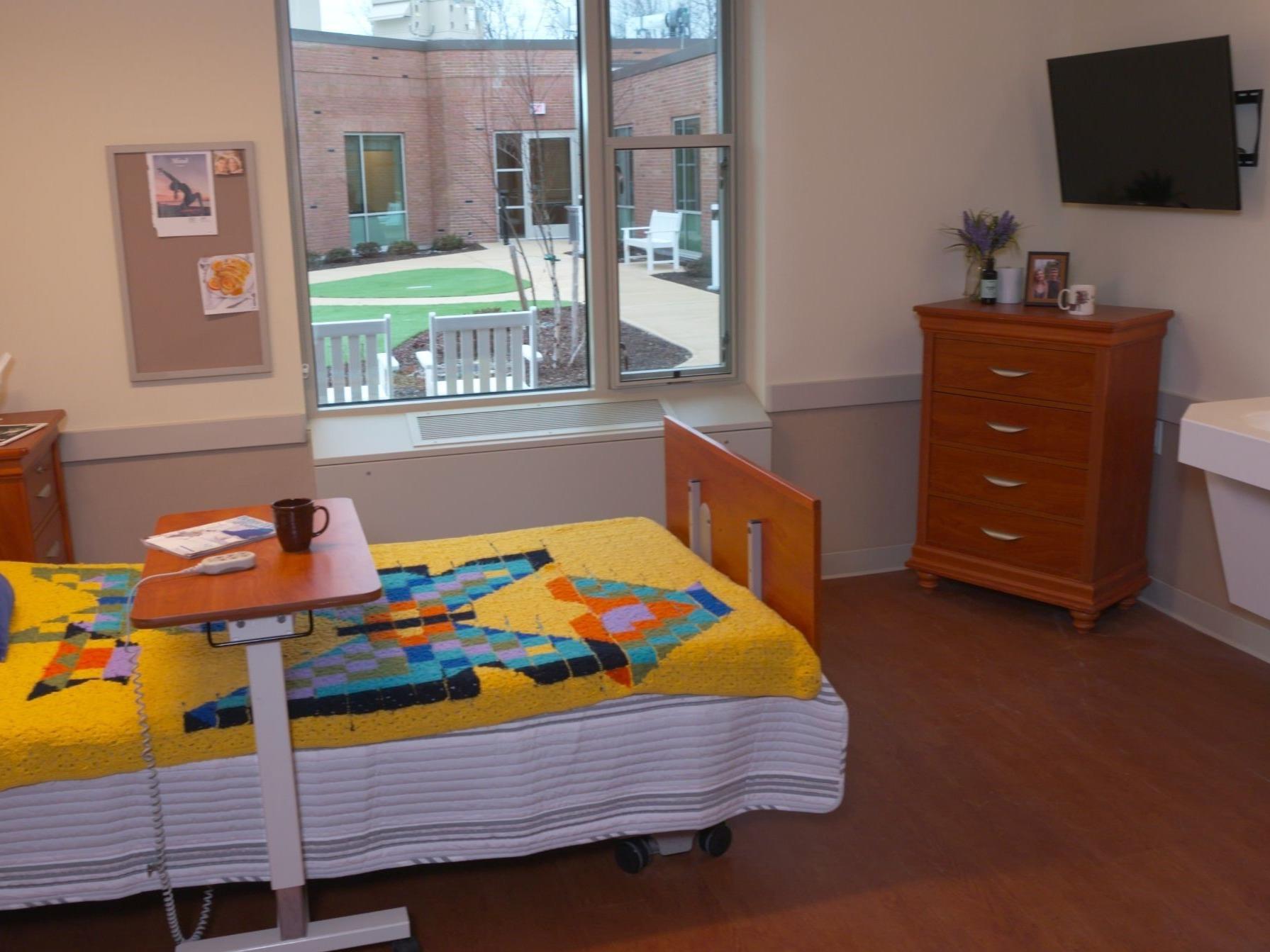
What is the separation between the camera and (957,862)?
8.87 ft

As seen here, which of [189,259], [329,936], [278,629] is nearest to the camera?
[278,629]

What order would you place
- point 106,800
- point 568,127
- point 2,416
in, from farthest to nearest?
1. point 568,127
2. point 2,416
3. point 106,800

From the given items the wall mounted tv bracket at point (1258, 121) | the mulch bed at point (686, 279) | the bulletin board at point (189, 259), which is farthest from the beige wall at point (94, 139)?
the wall mounted tv bracket at point (1258, 121)

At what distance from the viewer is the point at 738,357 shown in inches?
179

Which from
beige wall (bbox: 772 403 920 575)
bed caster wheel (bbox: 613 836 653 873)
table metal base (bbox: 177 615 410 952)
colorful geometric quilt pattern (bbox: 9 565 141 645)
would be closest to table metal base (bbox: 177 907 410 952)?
table metal base (bbox: 177 615 410 952)

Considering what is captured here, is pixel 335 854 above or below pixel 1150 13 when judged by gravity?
below

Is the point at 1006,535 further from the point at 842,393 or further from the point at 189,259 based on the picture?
the point at 189,259

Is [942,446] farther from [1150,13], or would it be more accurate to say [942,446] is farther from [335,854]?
[335,854]

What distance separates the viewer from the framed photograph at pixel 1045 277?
411 cm

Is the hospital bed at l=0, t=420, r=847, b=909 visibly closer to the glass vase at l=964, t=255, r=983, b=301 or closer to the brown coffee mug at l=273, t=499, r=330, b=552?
the brown coffee mug at l=273, t=499, r=330, b=552

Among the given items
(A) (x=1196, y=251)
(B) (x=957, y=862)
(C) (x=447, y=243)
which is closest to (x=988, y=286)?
(A) (x=1196, y=251)

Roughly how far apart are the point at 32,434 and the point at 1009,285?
3100 millimetres

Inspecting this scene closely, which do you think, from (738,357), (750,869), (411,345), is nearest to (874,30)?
(738,357)

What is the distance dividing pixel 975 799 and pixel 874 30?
103 inches
